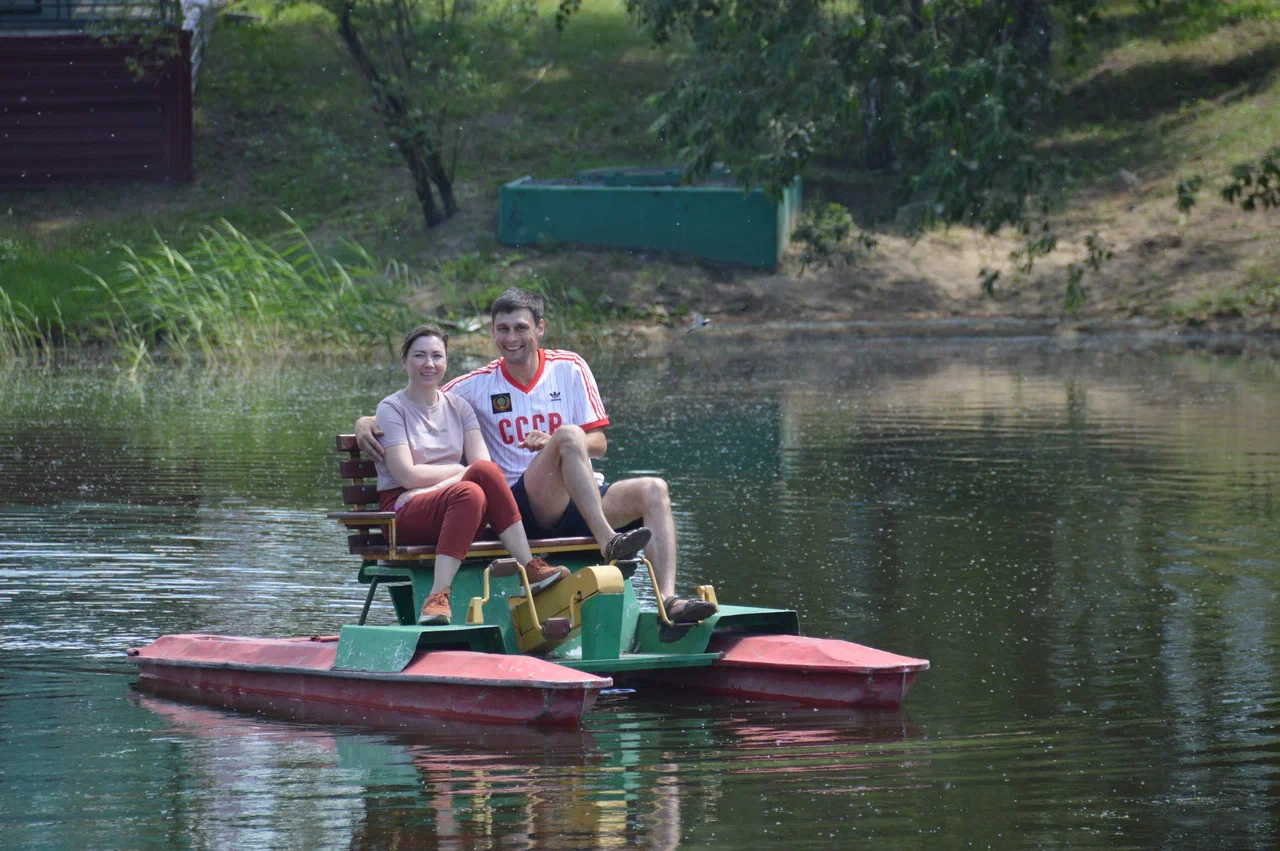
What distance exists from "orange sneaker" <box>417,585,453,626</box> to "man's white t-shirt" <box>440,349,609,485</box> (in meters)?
0.77

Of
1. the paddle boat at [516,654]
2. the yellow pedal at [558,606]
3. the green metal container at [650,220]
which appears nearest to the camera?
the paddle boat at [516,654]

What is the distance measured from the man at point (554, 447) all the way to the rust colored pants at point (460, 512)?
0.27 m

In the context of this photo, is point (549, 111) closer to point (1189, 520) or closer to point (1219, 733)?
point (1189, 520)

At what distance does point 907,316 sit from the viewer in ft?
94.6

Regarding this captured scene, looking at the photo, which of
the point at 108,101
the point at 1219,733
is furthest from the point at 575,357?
the point at 108,101

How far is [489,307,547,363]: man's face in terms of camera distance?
834 centimetres

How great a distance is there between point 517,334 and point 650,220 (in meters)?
21.5

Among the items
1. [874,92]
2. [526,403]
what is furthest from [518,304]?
[874,92]

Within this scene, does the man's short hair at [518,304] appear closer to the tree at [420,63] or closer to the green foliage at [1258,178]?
the green foliage at [1258,178]

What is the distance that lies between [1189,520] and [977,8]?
1799 centimetres

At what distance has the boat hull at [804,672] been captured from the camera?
7.54 metres

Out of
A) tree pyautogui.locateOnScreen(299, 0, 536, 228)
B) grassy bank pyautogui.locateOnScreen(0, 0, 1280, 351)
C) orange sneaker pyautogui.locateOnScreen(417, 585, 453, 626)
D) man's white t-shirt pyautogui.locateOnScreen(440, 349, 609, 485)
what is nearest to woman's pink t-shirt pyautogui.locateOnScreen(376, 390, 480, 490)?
man's white t-shirt pyautogui.locateOnScreen(440, 349, 609, 485)

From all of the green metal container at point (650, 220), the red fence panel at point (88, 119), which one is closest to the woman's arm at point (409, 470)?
the green metal container at point (650, 220)

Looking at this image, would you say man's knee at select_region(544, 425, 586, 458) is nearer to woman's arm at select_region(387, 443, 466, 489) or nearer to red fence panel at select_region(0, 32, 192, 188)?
woman's arm at select_region(387, 443, 466, 489)
